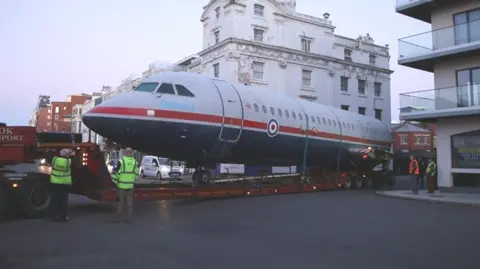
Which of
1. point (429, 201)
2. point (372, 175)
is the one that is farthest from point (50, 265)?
point (372, 175)

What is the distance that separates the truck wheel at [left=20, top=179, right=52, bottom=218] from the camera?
35.4 feet

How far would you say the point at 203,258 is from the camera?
23.2ft

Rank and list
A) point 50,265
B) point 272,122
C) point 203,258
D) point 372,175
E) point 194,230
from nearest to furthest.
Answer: point 50,265 → point 203,258 → point 194,230 → point 272,122 → point 372,175

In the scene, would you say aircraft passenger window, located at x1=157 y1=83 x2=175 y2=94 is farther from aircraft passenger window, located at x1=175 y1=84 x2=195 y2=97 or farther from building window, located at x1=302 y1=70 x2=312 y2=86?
building window, located at x1=302 y1=70 x2=312 y2=86

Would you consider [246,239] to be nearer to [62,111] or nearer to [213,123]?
[213,123]

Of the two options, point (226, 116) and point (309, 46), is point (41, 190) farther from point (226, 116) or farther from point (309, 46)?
point (309, 46)

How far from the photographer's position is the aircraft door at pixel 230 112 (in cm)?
1484

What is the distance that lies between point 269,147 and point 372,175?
10142mm

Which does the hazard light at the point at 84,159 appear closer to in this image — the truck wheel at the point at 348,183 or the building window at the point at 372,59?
the truck wheel at the point at 348,183

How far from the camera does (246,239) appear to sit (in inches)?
340

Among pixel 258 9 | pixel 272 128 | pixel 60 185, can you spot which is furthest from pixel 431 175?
pixel 258 9

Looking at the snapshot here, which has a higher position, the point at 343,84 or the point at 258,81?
the point at 343,84

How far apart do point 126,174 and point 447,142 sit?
1714cm

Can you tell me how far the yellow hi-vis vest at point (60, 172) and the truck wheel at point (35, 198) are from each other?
59 centimetres
